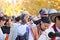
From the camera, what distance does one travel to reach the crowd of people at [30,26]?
109 inches

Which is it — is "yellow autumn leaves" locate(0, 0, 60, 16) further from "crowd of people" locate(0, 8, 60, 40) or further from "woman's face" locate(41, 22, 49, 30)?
"woman's face" locate(41, 22, 49, 30)

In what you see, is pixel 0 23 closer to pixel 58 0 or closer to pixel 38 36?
pixel 38 36

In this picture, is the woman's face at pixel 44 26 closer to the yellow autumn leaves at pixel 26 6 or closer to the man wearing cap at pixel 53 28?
the man wearing cap at pixel 53 28

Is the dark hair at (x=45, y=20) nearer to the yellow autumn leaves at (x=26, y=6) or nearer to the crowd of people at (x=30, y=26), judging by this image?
the crowd of people at (x=30, y=26)

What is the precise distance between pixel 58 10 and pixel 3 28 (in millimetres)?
833

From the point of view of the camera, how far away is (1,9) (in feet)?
9.47

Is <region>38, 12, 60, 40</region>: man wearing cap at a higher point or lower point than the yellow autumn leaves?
lower

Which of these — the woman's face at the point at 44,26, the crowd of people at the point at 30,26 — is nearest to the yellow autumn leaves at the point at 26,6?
the crowd of people at the point at 30,26

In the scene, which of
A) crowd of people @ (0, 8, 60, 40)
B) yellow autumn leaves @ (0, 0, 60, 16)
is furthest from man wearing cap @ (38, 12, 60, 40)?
yellow autumn leaves @ (0, 0, 60, 16)

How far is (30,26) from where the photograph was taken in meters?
2.87

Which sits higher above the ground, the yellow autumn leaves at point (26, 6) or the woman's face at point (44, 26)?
the yellow autumn leaves at point (26, 6)

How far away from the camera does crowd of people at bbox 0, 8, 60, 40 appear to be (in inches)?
109

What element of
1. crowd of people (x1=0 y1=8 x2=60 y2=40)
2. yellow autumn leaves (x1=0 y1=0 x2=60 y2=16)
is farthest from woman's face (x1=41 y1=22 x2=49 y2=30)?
yellow autumn leaves (x1=0 y1=0 x2=60 y2=16)

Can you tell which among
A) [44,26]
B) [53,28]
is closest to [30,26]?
[44,26]
